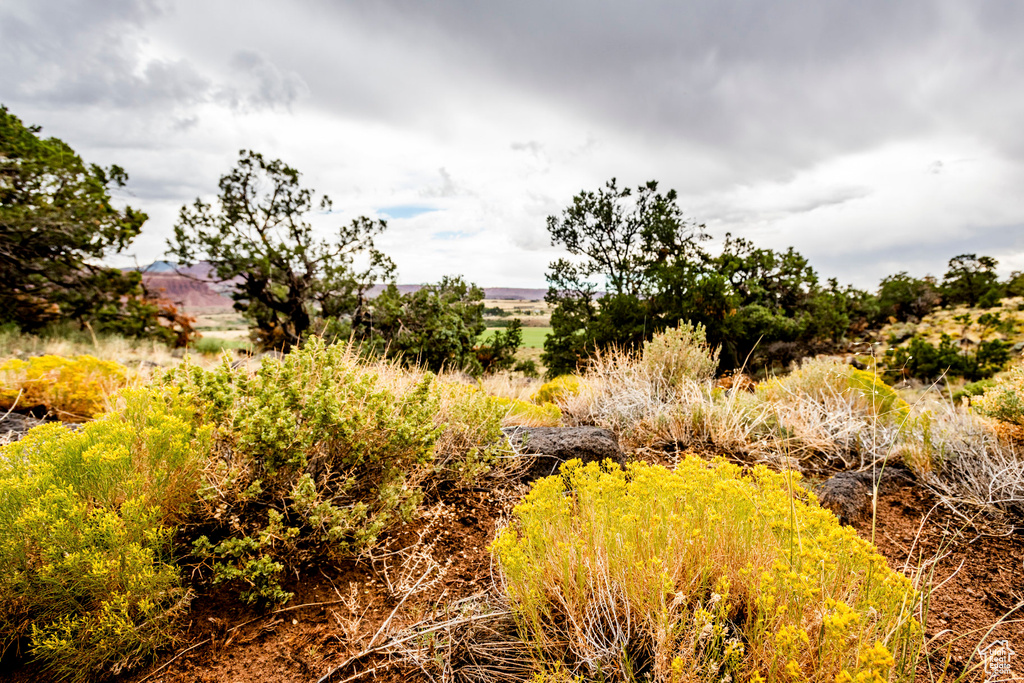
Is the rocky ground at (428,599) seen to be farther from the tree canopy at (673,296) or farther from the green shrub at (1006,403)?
the tree canopy at (673,296)

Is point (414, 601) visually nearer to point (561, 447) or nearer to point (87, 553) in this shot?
point (87, 553)

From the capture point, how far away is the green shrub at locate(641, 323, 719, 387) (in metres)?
5.46

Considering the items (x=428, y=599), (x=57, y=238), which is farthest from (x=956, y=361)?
(x=57, y=238)

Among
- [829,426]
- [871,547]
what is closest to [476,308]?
[829,426]

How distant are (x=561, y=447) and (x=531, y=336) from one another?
47.1 ft

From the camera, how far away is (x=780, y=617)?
147cm

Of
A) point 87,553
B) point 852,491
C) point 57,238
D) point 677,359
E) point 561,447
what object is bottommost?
point 852,491

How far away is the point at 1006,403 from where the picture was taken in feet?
12.2

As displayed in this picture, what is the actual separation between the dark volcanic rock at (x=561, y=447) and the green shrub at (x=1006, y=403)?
3.20 m

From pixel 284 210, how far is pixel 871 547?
14799 mm

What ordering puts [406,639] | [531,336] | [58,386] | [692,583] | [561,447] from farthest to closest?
[531,336]
[58,386]
[561,447]
[406,639]
[692,583]

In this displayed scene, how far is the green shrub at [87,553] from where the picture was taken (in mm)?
1570

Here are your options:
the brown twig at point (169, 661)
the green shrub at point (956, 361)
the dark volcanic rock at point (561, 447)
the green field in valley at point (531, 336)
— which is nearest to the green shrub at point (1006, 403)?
the dark volcanic rock at point (561, 447)

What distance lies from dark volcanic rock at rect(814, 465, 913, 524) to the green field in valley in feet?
34.2
